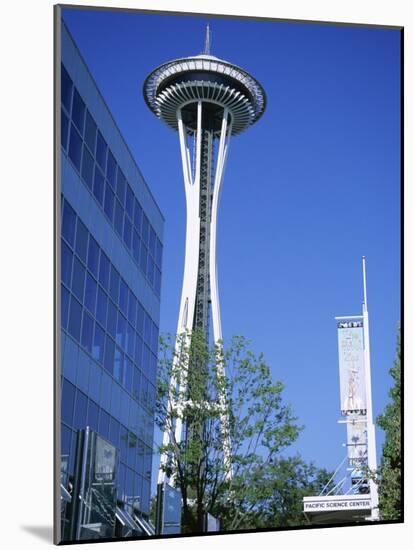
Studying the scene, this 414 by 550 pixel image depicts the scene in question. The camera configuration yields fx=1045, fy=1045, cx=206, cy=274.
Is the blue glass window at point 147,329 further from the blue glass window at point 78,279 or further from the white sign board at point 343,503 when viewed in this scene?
the blue glass window at point 78,279

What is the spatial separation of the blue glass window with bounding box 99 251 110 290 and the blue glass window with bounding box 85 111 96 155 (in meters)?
1.42

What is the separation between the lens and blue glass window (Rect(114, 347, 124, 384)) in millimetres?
14110

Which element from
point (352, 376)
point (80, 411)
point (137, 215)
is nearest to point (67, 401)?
point (80, 411)

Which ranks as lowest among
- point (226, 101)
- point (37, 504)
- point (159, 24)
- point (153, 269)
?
point (37, 504)

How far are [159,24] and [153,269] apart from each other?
17.2 ft

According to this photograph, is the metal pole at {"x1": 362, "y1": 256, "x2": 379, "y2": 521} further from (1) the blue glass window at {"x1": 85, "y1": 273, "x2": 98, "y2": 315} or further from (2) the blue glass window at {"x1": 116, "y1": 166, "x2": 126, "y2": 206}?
(1) the blue glass window at {"x1": 85, "y1": 273, "x2": 98, "y2": 315}

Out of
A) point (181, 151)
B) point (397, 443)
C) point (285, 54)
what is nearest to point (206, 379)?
point (397, 443)

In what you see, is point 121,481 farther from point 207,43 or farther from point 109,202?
point 207,43

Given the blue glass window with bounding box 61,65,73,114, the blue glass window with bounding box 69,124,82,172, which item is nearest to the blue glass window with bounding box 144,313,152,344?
the blue glass window with bounding box 69,124,82,172

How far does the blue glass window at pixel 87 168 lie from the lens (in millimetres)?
12578

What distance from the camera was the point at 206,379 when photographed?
53.0 ft

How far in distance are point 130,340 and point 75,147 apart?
3.88 m

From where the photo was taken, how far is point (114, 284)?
559 inches

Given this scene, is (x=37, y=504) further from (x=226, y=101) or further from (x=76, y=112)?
(x=226, y=101)
